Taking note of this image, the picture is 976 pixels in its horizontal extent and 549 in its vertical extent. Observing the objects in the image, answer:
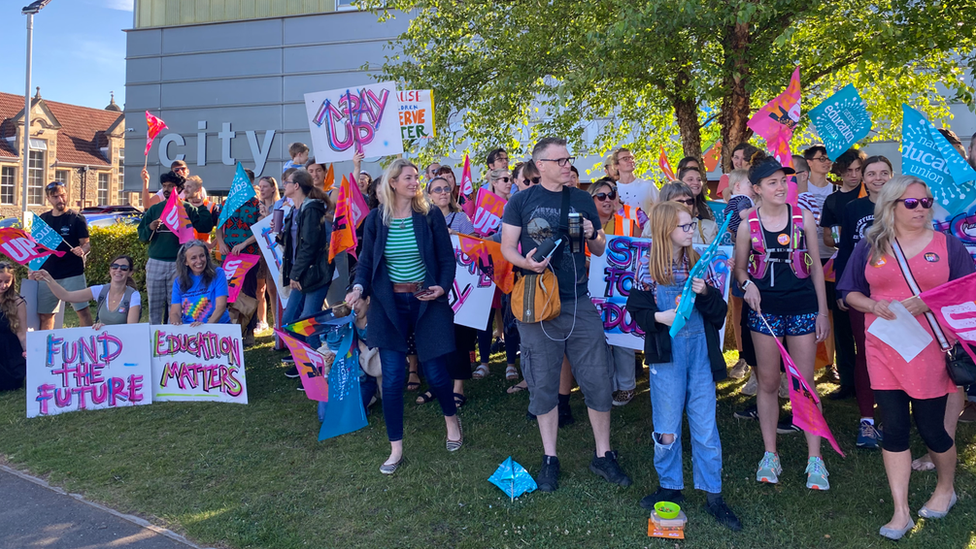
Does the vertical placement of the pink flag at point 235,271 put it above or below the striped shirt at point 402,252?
below

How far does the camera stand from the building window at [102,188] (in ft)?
165

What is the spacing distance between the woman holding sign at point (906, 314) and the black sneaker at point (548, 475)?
67.7 inches

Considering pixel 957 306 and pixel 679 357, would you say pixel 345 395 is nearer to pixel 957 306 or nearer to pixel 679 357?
pixel 679 357

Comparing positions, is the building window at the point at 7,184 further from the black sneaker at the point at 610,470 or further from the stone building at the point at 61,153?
the black sneaker at the point at 610,470

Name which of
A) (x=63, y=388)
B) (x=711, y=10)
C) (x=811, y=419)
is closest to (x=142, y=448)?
(x=63, y=388)

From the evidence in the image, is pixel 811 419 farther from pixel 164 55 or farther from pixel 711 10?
pixel 164 55

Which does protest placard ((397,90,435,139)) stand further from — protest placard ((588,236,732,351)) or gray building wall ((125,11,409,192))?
gray building wall ((125,11,409,192))

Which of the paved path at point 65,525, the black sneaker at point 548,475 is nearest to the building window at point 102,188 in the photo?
the paved path at point 65,525

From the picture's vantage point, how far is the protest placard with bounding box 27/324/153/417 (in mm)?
6113

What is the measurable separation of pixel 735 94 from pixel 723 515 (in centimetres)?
583

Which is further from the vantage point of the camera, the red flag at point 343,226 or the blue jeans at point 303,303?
the blue jeans at point 303,303

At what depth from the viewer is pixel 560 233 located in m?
4.22

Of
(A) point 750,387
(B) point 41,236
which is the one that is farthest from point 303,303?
(A) point 750,387

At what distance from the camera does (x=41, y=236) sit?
24.1 feet
